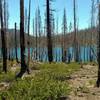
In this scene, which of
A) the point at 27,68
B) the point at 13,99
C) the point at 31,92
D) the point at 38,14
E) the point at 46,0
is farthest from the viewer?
the point at 38,14

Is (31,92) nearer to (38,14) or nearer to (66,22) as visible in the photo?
(38,14)

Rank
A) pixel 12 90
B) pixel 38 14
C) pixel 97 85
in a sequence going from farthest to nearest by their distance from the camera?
1. pixel 38 14
2. pixel 97 85
3. pixel 12 90

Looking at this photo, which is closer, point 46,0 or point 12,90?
point 12,90

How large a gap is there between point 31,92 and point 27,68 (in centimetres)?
932

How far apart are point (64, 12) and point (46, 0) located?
3816 cm

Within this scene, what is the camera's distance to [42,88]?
11367mm

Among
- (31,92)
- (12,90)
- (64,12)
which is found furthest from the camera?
(64,12)

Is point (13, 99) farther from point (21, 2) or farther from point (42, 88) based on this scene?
point (21, 2)

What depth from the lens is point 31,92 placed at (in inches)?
423

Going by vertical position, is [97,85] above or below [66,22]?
below

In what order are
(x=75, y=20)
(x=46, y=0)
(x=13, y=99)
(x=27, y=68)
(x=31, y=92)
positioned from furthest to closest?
(x=75, y=20)
(x=46, y=0)
(x=27, y=68)
(x=31, y=92)
(x=13, y=99)

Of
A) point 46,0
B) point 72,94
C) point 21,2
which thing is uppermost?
point 46,0

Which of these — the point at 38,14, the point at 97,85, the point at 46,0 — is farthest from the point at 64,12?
the point at 97,85

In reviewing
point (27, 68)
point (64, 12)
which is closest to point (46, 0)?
point (27, 68)
